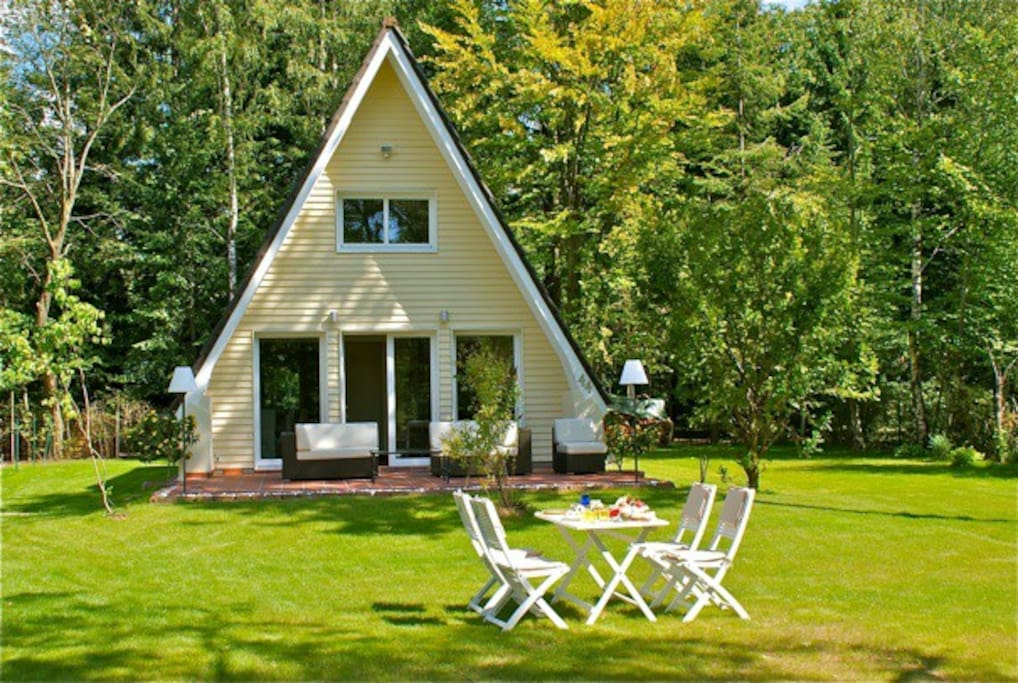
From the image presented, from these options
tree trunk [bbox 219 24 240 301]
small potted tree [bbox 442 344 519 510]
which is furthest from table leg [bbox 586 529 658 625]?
tree trunk [bbox 219 24 240 301]

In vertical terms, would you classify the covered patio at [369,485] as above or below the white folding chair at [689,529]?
below

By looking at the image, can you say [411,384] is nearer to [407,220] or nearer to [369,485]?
[407,220]

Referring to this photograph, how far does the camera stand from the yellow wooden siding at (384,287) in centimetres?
1748

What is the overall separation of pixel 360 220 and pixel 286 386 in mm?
3203

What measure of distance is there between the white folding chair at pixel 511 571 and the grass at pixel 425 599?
0.16 metres

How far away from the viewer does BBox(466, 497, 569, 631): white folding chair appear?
24.8 ft

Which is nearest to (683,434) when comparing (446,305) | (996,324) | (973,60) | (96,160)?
(996,324)

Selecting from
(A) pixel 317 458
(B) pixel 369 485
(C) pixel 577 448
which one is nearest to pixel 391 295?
(A) pixel 317 458

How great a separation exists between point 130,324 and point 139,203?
3.71m

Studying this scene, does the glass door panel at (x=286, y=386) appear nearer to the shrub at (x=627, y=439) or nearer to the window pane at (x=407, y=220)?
the window pane at (x=407, y=220)

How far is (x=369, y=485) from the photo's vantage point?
48.8 ft

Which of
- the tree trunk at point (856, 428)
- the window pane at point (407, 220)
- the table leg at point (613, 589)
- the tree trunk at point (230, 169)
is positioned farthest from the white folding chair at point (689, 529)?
the tree trunk at point (230, 169)

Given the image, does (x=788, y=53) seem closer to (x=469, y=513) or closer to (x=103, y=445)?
(x=103, y=445)

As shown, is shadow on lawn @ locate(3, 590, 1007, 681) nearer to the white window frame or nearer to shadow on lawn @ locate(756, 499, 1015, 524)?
shadow on lawn @ locate(756, 499, 1015, 524)
